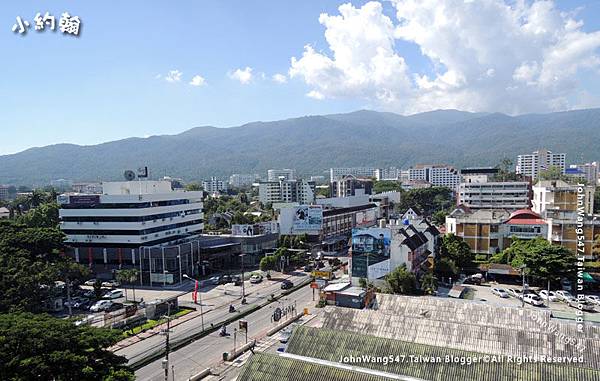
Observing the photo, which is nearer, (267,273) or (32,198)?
(267,273)

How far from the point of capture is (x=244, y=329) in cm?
3127

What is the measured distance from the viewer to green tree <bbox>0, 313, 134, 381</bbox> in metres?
16.5

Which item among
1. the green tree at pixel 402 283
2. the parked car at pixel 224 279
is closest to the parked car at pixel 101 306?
the parked car at pixel 224 279

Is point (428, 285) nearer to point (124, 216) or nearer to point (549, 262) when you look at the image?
point (549, 262)

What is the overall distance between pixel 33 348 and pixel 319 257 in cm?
4304

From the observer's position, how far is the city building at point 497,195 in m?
91.6

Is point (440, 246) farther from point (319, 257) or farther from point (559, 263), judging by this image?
point (319, 257)

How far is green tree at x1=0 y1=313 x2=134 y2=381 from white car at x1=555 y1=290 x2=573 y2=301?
118 feet

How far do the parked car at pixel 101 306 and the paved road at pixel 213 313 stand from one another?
8339 mm

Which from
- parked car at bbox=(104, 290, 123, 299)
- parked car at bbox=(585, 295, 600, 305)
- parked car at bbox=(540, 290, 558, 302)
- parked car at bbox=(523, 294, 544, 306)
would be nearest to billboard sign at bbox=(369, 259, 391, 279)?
parked car at bbox=(523, 294, 544, 306)

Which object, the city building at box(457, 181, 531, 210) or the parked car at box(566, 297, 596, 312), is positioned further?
the city building at box(457, 181, 531, 210)

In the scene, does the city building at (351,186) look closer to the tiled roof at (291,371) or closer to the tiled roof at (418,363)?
the tiled roof at (418,363)

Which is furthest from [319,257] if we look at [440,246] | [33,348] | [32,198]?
[32,198]

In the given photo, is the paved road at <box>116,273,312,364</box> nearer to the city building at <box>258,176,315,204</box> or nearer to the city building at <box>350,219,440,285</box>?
the city building at <box>350,219,440,285</box>
